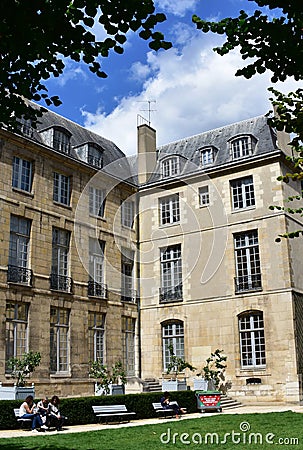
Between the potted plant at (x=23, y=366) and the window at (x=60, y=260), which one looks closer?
the potted plant at (x=23, y=366)

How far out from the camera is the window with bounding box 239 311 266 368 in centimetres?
1822

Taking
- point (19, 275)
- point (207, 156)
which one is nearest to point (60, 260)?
point (19, 275)

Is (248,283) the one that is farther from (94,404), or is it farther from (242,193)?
(94,404)

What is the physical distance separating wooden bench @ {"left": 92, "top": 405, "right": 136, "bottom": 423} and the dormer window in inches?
378

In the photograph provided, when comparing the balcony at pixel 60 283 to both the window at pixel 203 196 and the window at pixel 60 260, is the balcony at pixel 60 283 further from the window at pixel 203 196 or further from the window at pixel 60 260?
the window at pixel 203 196

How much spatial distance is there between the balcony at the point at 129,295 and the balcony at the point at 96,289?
3.77 feet

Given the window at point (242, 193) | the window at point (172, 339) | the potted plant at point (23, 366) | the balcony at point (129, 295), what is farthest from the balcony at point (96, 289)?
the window at point (242, 193)

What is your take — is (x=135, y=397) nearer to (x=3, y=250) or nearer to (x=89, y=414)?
(x=89, y=414)

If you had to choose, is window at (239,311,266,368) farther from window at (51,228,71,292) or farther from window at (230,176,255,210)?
window at (51,228,71,292)

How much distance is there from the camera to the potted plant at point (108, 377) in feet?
54.2

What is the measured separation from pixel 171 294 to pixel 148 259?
72.5 inches

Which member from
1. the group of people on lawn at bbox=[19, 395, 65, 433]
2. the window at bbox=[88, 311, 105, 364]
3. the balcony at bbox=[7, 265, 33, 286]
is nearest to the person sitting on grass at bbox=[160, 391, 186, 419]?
the group of people on lawn at bbox=[19, 395, 65, 433]

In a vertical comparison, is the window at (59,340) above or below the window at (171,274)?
below

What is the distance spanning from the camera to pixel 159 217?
862 inches
